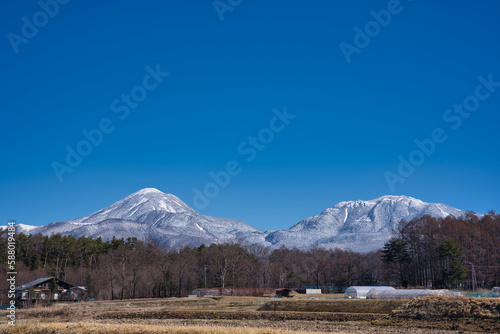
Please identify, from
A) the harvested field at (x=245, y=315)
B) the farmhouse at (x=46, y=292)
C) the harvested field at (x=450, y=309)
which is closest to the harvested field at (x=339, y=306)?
the harvested field at (x=450, y=309)

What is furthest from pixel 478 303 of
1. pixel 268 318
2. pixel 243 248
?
pixel 243 248

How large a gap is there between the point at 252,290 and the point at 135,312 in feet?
145

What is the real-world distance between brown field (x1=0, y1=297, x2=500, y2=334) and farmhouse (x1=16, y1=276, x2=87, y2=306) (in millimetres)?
23975

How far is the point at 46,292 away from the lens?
82.9m

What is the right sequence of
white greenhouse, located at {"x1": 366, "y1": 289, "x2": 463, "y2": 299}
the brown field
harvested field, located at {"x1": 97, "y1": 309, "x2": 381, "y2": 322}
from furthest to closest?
1. white greenhouse, located at {"x1": 366, "y1": 289, "x2": 463, "y2": 299}
2. harvested field, located at {"x1": 97, "y1": 309, "x2": 381, "y2": 322}
3. the brown field

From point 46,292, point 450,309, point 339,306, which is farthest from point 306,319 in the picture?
point 46,292

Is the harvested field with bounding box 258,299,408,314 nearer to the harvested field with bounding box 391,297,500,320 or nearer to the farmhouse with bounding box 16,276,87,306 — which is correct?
the harvested field with bounding box 391,297,500,320

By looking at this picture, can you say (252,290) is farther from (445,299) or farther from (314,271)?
(445,299)

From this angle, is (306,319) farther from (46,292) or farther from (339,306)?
(46,292)

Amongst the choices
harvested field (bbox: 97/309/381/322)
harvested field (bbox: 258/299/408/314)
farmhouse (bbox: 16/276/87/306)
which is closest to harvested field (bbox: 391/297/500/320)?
harvested field (bbox: 258/299/408/314)

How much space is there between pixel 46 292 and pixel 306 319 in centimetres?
5938

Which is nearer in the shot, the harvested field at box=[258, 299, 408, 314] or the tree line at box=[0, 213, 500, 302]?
the harvested field at box=[258, 299, 408, 314]

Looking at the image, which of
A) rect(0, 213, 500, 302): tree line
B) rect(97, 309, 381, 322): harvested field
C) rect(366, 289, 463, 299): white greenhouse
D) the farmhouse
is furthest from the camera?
rect(0, 213, 500, 302): tree line

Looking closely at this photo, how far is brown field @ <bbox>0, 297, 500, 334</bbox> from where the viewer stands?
111ft
